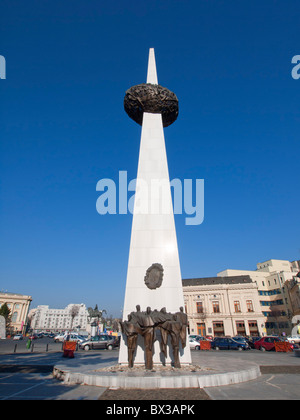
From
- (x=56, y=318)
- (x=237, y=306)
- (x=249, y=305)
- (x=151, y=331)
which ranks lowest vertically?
(x=151, y=331)

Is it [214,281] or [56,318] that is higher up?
[56,318]

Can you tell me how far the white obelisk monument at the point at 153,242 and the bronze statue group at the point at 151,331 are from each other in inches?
38.3

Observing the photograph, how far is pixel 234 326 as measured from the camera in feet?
141

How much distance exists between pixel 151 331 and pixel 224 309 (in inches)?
1611

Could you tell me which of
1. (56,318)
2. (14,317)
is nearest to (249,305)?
(14,317)

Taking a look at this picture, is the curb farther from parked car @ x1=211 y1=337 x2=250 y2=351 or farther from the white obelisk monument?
parked car @ x1=211 y1=337 x2=250 y2=351

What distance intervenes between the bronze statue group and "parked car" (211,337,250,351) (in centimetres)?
1820

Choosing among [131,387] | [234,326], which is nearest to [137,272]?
[131,387]

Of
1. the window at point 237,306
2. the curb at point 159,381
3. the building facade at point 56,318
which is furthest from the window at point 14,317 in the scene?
the building facade at point 56,318

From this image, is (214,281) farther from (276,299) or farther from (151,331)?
(151,331)

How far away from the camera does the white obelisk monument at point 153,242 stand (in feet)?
33.0

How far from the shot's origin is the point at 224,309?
4456 centimetres

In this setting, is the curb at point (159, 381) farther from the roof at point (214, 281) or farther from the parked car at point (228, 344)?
the roof at point (214, 281)
